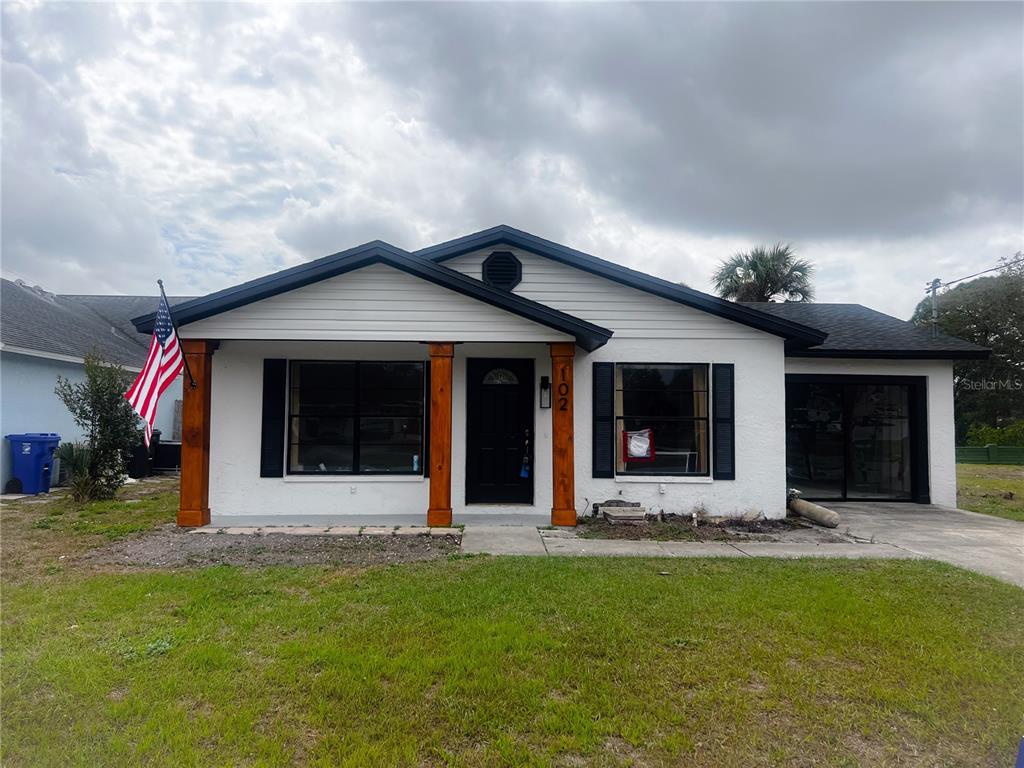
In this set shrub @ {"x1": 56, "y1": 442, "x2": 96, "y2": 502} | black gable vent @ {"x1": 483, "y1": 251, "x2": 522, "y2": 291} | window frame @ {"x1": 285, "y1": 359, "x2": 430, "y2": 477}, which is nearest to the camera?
window frame @ {"x1": 285, "y1": 359, "x2": 430, "y2": 477}

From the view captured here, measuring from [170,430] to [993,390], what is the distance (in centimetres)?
3763

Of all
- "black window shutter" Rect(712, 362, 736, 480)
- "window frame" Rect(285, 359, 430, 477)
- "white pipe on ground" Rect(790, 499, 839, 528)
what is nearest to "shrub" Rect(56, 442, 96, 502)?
"window frame" Rect(285, 359, 430, 477)

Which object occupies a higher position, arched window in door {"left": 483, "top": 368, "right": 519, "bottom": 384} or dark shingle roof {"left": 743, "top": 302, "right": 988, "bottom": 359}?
dark shingle roof {"left": 743, "top": 302, "right": 988, "bottom": 359}

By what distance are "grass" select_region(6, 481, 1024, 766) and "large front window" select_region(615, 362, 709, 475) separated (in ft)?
10.6

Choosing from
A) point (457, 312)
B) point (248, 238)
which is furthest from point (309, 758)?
point (248, 238)

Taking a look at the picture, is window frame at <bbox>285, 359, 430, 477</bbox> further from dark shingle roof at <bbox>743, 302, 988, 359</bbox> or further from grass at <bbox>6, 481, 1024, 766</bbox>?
dark shingle roof at <bbox>743, 302, 988, 359</bbox>

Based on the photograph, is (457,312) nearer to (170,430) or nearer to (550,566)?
(550,566)

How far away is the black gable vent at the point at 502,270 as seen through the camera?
8906mm

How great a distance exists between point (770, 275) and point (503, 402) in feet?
60.1

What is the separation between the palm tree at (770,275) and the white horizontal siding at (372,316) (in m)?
18.4

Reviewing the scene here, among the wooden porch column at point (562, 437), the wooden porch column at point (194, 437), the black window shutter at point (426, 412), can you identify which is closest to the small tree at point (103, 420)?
the wooden porch column at point (194, 437)

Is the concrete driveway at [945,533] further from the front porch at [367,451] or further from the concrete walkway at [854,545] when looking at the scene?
the front porch at [367,451]

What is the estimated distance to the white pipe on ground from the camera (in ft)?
26.5

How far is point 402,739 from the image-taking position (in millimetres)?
2684
